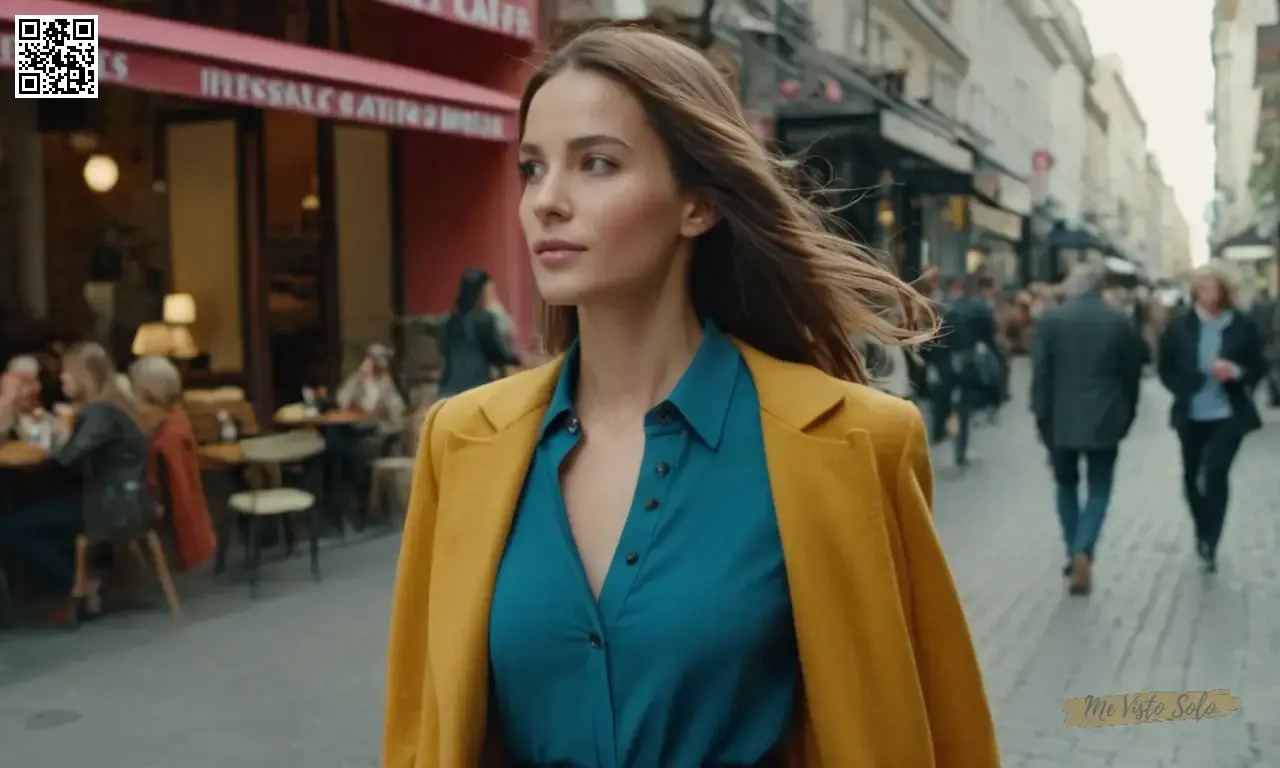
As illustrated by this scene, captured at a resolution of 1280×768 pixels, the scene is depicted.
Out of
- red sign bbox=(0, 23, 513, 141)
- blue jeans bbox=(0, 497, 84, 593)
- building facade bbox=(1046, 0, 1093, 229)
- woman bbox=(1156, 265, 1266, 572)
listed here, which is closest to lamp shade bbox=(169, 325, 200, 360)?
red sign bbox=(0, 23, 513, 141)

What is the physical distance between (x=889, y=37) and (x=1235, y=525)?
49.5 feet

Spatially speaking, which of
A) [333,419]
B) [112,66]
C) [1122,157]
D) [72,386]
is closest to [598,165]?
[112,66]

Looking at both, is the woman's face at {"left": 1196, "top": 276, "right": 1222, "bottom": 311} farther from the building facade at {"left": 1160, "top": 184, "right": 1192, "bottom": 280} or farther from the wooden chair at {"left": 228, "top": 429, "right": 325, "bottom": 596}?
the building facade at {"left": 1160, "top": 184, "right": 1192, "bottom": 280}

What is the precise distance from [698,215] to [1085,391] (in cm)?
704

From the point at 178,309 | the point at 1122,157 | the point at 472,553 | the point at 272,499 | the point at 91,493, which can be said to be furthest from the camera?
the point at 1122,157

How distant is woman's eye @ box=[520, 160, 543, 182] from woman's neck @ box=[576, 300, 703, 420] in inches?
Result: 7.0

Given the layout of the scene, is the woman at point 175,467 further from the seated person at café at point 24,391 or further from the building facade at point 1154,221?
the building facade at point 1154,221

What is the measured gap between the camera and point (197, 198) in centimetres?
1168

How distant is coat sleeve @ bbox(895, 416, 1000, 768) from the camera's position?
183cm

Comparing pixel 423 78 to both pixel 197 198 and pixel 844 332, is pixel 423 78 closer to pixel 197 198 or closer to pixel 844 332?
pixel 197 198

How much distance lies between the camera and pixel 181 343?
11.1 meters

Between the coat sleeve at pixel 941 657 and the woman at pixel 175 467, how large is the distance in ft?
24.0

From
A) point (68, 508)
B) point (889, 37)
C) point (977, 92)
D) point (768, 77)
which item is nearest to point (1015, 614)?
point (68, 508)

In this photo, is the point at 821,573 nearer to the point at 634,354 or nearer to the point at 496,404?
the point at 634,354
